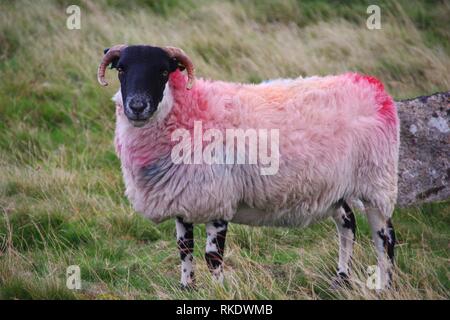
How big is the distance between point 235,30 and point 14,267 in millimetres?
6811

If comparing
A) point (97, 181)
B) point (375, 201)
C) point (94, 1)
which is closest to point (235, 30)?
point (94, 1)

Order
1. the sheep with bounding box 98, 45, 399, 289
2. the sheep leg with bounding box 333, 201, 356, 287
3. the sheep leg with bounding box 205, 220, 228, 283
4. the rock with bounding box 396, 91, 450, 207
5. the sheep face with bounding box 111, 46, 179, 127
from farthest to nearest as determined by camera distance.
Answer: the rock with bounding box 396, 91, 450, 207, the sheep leg with bounding box 333, 201, 356, 287, the sheep leg with bounding box 205, 220, 228, 283, the sheep with bounding box 98, 45, 399, 289, the sheep face with bounding box 111, 46, 179, 127

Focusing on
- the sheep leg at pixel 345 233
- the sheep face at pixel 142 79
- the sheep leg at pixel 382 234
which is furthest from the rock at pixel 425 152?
the sheep face at pixel 142 79

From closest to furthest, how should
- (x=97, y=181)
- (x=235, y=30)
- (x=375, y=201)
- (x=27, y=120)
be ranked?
(x=375, y=201) < (x=97, y=181) < (x=27, y=120) < (x=235, y=30)

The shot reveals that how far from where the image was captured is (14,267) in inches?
236

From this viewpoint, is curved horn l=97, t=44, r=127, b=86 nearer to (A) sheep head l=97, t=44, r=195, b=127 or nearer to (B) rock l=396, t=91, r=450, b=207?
(A) sheep head l=97, t=44, r=195, b=127

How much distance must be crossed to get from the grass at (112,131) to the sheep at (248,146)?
0.41m

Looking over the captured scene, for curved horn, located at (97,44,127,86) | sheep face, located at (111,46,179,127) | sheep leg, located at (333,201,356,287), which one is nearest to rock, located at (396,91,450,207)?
sheep leg, located at (333,201,356,287)

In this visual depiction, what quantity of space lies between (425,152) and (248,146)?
2.78 m

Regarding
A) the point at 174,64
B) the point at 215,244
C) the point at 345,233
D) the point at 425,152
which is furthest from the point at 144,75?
the point at 425,152

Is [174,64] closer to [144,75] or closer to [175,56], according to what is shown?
[175,56]

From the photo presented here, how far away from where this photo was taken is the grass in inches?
232

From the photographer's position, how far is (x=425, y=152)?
759 cm
